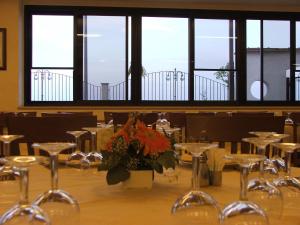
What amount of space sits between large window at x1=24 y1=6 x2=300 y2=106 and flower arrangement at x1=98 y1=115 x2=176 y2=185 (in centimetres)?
622

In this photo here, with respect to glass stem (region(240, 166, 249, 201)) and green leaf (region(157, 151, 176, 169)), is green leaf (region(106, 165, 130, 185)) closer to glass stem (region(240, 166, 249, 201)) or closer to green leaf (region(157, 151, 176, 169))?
green leaf (region(157, 151, 176, 169))

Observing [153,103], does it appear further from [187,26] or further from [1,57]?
[1,57]

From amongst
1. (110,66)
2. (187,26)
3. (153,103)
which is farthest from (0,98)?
(187,26)

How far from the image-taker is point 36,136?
2.74m

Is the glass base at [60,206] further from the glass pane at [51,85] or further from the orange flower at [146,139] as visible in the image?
the glass pane at [51,85]

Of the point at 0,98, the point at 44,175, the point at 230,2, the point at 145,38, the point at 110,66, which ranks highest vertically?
the point at 230,2

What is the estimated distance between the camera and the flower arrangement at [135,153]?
1535 millimetres

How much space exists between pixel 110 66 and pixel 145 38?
0.77 m

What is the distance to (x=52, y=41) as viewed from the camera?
7652 mm

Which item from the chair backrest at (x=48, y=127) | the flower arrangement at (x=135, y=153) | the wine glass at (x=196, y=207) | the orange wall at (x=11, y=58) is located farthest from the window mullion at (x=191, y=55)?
the wine glass at (x=196, y=207)

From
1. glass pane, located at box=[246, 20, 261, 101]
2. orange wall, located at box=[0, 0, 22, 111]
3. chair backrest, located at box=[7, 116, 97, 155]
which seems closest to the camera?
chair backrest, located at box=[7, 116, 97, 155]

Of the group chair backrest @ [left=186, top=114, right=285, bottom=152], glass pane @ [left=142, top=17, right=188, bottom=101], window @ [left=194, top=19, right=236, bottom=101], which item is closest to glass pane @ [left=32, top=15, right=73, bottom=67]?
glass pane @ [left=142, top=17, right=188, bottom=101]

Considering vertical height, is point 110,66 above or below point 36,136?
above

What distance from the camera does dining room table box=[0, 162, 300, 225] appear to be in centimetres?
126
